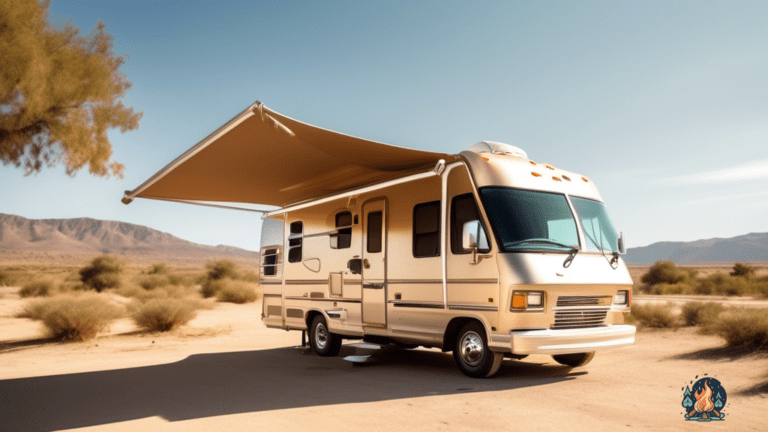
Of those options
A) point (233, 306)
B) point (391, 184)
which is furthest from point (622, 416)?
point (233, 306)

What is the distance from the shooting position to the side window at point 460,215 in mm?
7922

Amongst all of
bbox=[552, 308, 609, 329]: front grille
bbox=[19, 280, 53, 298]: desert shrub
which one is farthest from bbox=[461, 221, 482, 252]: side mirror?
bbox=[19, 280, 53, 298]: desert shrub

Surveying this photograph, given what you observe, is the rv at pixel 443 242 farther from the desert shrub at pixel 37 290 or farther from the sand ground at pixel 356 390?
the desert shrub at pixel 37 290

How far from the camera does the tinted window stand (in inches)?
376

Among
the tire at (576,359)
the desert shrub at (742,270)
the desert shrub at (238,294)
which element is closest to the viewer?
the tire at (576,359)

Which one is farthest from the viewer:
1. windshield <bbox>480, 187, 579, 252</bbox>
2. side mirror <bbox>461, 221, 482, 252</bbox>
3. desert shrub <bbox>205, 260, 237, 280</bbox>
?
desert shrub <bbox>205, 260, 237, 280</bbox>

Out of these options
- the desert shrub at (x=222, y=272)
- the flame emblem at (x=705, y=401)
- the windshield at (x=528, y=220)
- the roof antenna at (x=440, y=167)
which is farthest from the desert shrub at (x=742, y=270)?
the roof antenna at (x=440, y=167)

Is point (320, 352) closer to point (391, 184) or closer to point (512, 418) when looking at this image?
point (391, 184)

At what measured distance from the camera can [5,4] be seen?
14.4m

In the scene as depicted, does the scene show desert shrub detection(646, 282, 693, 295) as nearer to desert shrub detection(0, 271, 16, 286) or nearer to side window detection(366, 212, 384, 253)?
side window detection(366, 212, 384, 253)

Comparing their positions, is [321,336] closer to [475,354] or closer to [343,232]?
[343,232]

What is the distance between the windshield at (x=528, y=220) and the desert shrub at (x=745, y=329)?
4.29 metres

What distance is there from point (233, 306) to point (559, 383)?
19473 mm

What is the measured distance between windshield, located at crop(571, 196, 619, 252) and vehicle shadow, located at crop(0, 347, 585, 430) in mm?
1725
